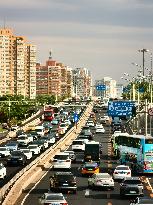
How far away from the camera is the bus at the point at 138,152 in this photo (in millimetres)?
68750

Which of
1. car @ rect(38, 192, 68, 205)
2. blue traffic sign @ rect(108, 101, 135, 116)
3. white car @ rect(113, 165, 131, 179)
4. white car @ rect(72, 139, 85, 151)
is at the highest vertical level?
blue traffic sign @ rect(108, 101, 135, 116)

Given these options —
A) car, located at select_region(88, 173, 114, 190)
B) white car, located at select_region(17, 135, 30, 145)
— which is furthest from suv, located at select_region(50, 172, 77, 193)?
white car, located at select_region(17, 135, 30, 145)

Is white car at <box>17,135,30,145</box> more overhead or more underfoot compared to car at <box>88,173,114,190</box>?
more underfoot

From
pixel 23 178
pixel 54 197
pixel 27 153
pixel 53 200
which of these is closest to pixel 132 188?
pixel 54 197

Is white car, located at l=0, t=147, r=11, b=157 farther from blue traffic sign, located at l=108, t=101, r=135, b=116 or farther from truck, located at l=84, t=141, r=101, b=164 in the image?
blue traffic sign, located at l=108, t=101, r=135, b=116

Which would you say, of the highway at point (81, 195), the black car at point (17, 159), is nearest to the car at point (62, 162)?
the highway at point (81, 195)

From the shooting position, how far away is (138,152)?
71625 millimetres

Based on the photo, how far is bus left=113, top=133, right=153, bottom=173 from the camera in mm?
68750

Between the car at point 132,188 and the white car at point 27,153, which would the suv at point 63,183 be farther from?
the white car at point 27,153

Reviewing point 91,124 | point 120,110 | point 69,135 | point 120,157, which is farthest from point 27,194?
point 91,124

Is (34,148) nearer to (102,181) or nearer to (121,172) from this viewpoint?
(121,172)

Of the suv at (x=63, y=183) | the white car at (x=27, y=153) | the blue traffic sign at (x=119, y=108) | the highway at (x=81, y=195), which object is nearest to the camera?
the highway at (x=81, y=195)

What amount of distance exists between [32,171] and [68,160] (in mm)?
6984

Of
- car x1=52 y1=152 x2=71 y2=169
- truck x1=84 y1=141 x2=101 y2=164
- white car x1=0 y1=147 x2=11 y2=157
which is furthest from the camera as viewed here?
white car x1=0 y1=147 x2=11 y2=157
